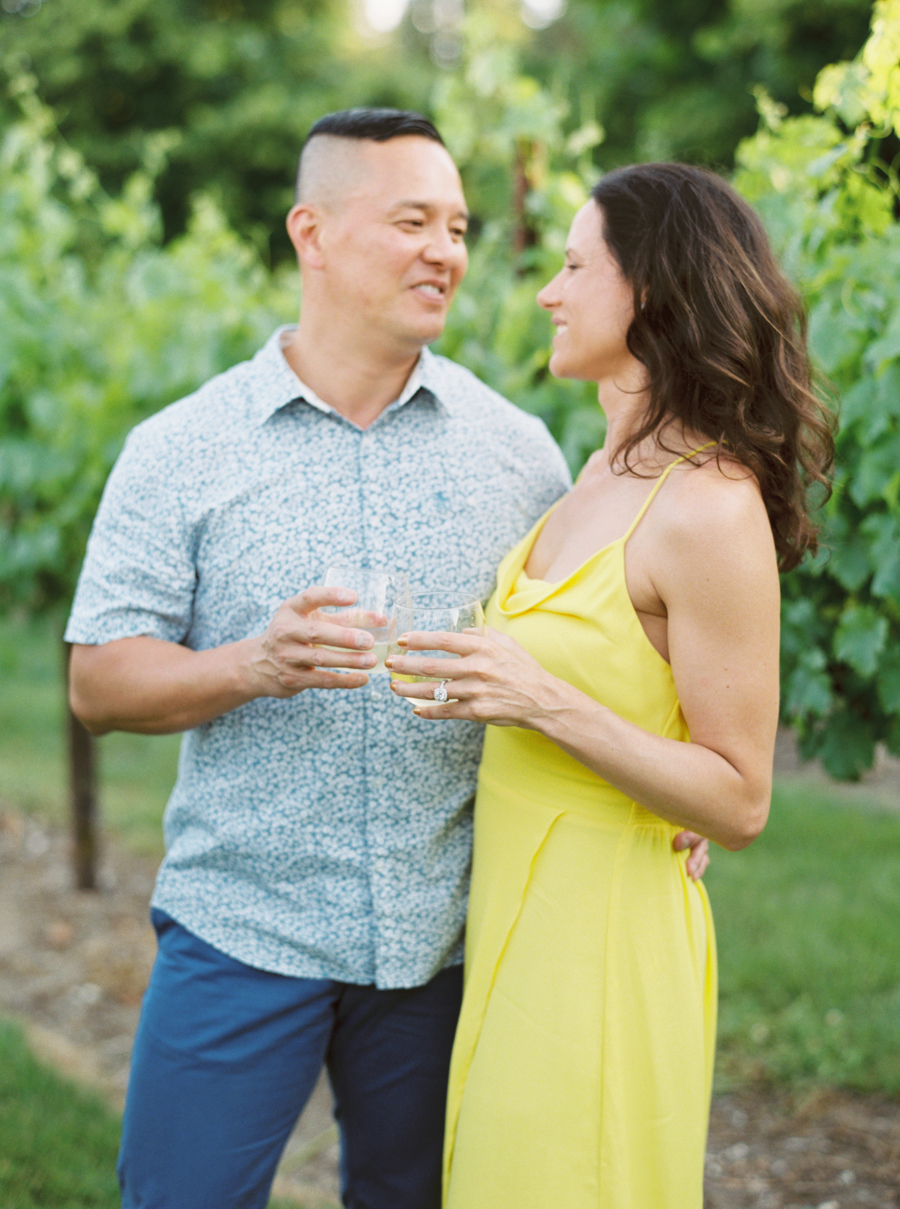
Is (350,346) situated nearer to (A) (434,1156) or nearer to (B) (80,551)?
(A) (434,1156)

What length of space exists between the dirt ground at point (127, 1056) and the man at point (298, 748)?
1.47 m

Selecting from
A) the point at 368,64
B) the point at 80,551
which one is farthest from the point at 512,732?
the point at 368,64

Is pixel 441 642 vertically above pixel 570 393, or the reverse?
pixel 570 393

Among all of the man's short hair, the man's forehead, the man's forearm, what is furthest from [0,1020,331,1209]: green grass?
the man's short hair

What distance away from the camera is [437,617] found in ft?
6.02

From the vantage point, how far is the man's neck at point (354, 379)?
2.45m

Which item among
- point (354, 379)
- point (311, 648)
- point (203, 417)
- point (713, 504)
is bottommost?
point (311, 648)

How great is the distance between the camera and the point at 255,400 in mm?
2404

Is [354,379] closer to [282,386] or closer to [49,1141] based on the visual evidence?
[282,386]

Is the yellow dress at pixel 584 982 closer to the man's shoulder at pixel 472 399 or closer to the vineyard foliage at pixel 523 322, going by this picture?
the man's shoulder at pixel 472 399

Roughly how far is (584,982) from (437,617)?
74 centimetres

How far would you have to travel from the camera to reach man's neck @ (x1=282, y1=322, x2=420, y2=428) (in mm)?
2451

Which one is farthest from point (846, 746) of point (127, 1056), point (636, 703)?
point (127, 1056)

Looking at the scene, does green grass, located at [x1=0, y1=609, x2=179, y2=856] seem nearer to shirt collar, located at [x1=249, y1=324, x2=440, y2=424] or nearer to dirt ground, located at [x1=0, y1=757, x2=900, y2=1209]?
dirt ground, located at [x1=0, y1=757, x2=900, y2=1209]
